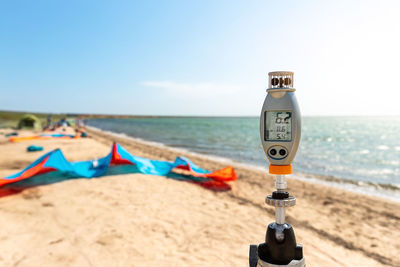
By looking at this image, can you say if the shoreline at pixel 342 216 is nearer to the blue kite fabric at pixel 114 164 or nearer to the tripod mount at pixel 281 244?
the blue kite fabric at pixel 114 164

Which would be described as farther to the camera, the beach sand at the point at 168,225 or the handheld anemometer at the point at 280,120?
the beach sand at the point at 168,225

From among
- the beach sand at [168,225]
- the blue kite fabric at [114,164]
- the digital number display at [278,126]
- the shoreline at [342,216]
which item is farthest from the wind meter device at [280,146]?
the blue kite fabric at [114,164]

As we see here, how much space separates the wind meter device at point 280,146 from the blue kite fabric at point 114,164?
466 cm

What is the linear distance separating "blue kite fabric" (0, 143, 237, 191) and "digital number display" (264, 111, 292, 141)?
481 centimetres

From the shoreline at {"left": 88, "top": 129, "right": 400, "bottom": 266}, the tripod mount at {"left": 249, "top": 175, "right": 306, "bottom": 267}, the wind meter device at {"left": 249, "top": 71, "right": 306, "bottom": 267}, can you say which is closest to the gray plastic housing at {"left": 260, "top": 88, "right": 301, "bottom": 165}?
the wind meter device at {"left": 249, "top": 71, "right": 306, "bottom": 267}

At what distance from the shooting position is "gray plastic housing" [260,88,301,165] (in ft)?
5.69

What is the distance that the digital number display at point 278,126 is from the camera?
5.76 feet

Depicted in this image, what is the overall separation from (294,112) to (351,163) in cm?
1433

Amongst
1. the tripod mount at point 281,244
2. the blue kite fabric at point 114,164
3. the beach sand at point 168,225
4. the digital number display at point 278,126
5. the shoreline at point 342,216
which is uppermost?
the digital number display at point 278,126

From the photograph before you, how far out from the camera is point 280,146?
179cm

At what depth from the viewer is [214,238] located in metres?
3.66

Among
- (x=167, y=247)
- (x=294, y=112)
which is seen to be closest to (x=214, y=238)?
(x=167, y=247)

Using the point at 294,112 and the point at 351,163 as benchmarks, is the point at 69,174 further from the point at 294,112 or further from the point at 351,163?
the point at 351,163

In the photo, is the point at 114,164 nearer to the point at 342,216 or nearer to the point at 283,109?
the point at 342,216
